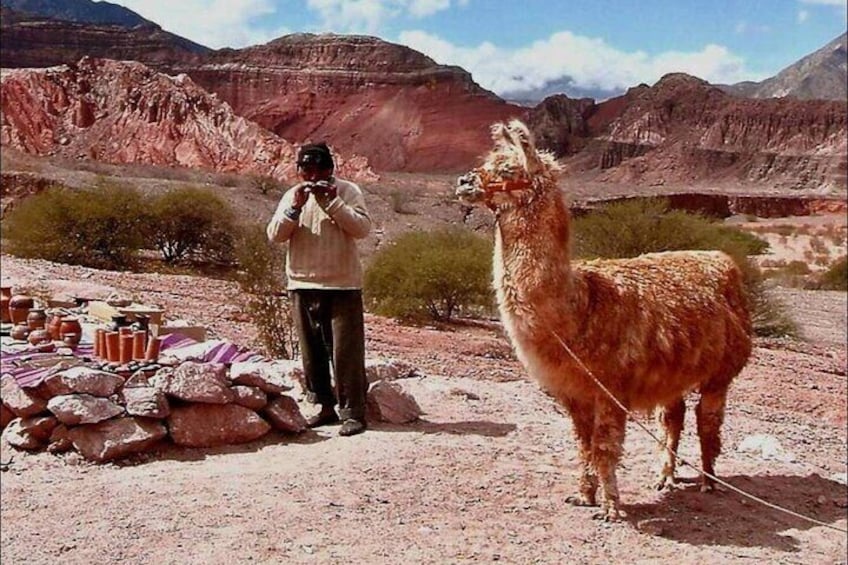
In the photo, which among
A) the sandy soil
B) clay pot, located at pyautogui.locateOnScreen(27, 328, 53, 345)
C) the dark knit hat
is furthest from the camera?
clay pot, located at pyautogui.locateOnScreen(27, 328, 53, 345)

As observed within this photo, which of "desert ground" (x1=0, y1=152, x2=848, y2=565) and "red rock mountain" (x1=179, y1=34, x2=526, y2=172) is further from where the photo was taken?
"red rock mountain" (x1=179, y1=34, x2=526, y2=172)

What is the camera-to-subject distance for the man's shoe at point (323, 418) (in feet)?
15.6

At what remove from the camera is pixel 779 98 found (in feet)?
11.3

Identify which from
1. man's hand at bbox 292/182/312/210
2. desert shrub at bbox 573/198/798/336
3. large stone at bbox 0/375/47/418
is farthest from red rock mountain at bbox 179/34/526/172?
large stone at bbox 0/375/47/418

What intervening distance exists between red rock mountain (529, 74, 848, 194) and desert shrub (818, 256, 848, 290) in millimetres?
15291

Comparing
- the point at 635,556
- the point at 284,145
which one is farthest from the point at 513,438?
the point at 284,145

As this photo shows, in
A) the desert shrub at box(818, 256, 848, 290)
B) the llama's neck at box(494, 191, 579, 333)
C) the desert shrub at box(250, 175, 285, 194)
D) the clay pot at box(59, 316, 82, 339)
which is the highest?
the desert shrub at box(250, 175, 285, 194)

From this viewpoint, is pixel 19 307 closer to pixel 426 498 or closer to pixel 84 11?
pixel 84 11

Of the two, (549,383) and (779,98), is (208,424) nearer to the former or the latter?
(549,383)

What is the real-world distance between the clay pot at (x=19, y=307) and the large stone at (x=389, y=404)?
6.09ft

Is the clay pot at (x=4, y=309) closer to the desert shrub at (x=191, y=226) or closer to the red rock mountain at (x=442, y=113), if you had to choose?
the desert shrub at (x=191, y=226)

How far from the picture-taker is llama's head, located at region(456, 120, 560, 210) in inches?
130

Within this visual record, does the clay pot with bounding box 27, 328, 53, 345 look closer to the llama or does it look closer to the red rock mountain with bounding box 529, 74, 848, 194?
the llama

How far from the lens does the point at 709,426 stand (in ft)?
13.9
